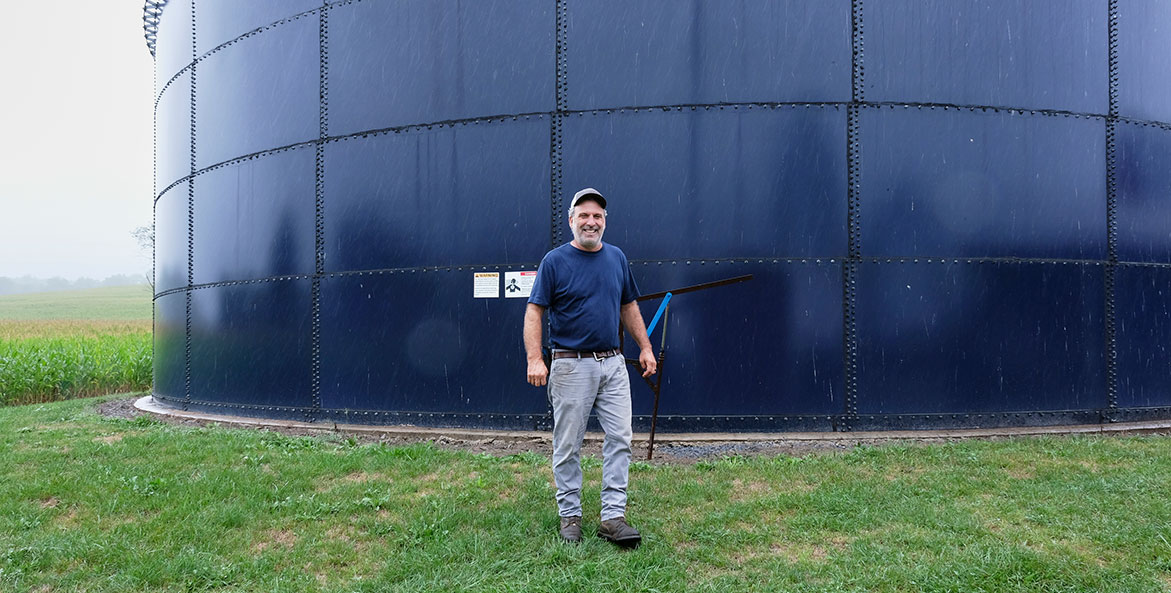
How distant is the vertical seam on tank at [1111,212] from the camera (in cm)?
699

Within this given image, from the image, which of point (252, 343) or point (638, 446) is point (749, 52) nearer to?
→ point (638, 446)

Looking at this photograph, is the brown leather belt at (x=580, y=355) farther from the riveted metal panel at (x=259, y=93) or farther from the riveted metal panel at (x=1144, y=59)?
the riveted metal panel at (x=1144, y=59)

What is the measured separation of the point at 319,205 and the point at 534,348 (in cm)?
473

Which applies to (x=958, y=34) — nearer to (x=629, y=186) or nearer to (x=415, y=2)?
(x=629, y=186)

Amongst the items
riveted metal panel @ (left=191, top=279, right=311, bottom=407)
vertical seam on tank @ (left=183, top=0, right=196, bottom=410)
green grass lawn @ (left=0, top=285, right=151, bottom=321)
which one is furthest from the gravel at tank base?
green grass lawn @ (left=0, top=285, right=151, bottom=321)

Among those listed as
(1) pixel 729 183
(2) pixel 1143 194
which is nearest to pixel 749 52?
(1) pixel 729 183

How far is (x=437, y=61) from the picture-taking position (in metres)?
7.30

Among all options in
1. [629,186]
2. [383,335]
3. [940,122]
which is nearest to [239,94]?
[383,335]

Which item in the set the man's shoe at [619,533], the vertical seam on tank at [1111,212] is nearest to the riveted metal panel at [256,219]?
the man's shoe at [619,533]

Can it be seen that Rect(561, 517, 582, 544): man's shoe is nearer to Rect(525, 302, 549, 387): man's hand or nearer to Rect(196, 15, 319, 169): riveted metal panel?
Rect(525, 302, 549, 387): man's hand

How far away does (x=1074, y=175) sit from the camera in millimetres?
6977

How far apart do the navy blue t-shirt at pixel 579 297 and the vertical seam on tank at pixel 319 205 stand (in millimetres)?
4431

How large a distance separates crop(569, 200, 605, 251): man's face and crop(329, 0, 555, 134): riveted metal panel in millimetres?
3281

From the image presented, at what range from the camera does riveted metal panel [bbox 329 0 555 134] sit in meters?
7.04
